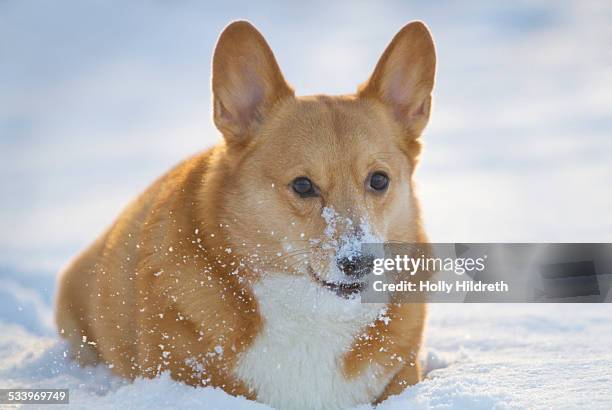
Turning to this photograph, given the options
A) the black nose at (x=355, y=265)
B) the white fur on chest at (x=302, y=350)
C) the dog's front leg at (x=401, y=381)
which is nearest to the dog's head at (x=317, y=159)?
the black nose at (x=355, y=265)

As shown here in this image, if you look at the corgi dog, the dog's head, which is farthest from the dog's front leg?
the dog's head

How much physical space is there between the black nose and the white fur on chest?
202mm

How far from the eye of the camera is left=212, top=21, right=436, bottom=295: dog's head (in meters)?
3.43

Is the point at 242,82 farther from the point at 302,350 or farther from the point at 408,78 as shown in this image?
the point at 302,350

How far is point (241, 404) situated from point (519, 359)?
Result: 178 cm

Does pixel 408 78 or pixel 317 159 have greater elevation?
pixel 408 78

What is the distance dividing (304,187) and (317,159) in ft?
0.45

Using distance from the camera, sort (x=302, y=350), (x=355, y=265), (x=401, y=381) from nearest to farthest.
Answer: (x=355, y=265) < (x=302, y=350) < (x=401, y=381)

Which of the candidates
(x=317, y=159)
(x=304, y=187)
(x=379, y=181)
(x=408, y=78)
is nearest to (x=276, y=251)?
(x=304, y=187)

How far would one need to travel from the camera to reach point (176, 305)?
3537mm

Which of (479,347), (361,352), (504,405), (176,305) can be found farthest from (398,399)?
(479,347)

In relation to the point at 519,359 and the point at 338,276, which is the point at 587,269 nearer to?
the point at 519,359

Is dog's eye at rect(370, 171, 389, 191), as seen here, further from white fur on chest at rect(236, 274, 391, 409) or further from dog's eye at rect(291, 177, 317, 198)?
white fur on chest at rect(236, 274, 391, 409)

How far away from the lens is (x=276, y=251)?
139 inches
